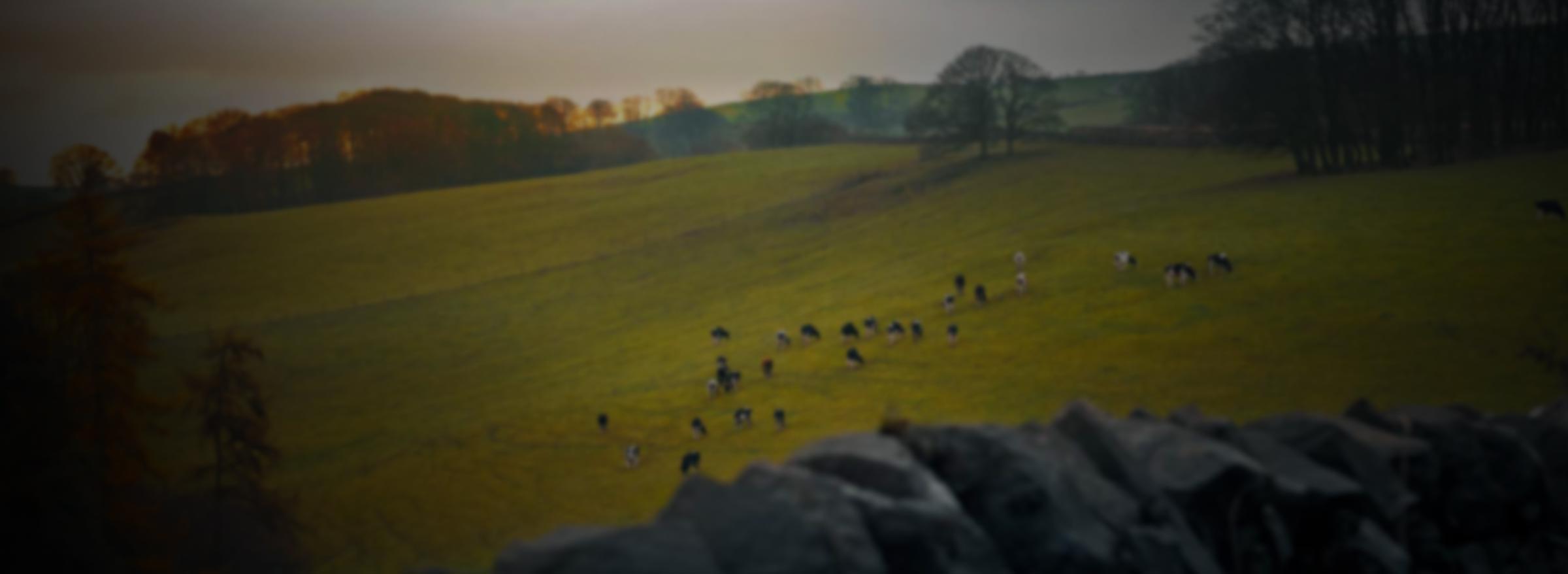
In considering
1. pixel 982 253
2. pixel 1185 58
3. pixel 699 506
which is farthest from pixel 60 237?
pixel 1185 58

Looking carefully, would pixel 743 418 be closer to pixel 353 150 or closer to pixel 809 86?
pixel 353 150

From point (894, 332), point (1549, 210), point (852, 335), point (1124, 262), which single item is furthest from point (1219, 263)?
point (852, 335)

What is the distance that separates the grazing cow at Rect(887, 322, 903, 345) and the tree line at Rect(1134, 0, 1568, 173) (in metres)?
30.5

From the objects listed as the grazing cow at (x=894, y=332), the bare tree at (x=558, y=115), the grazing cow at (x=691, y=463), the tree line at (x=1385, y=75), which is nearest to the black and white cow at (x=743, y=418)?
the grazing cow at (x=691, y=463)

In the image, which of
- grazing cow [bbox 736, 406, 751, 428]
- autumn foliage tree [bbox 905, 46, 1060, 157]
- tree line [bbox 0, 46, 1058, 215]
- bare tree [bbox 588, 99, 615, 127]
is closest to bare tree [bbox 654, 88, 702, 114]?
tree line [bbox 0, 46, 1058, 215]

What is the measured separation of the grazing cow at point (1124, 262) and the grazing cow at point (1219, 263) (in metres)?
3.09

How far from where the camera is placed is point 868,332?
32156 millimetres

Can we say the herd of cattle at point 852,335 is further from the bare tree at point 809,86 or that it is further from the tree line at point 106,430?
the bare tree at point 809,86

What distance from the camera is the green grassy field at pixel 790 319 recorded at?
2083 cm

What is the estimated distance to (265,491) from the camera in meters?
16.8

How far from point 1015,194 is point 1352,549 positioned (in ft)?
170

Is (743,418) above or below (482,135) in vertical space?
below

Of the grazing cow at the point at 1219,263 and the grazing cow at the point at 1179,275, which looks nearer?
the grazing cow at the point at 1179,275

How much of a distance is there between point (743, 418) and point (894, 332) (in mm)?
8096
